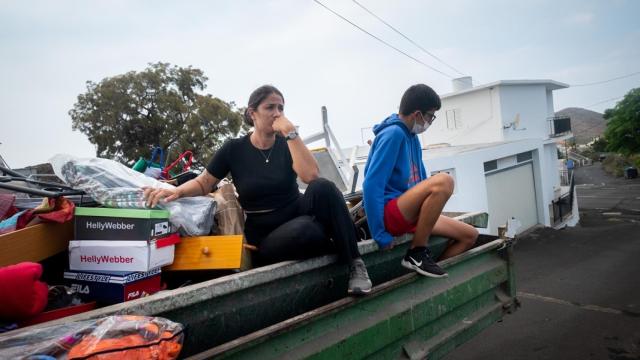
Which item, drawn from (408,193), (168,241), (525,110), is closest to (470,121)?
(525,110)

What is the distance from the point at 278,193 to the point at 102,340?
49.4 inches

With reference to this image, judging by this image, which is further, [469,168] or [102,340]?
[469,168]

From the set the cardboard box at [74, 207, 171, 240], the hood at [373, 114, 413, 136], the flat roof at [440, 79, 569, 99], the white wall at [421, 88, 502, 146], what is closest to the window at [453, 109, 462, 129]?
the white wall at [421, 88, 502, 146]

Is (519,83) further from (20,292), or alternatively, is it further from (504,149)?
(20,292)

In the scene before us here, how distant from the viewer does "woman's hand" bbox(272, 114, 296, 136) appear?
2197 millimetres

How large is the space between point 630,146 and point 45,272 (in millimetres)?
43687

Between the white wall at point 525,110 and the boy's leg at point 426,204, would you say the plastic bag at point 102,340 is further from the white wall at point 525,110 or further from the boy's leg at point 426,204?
the white wall at point 525,110

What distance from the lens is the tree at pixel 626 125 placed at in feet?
105

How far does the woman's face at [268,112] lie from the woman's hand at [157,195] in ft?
2.11

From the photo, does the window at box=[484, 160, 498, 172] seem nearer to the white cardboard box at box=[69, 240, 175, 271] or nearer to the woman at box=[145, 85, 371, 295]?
the woman at box=[145, 85, 371, 295]

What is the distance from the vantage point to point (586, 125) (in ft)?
328

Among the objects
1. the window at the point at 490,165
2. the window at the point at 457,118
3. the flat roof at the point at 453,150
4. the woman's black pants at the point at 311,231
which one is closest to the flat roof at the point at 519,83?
the window at the point at 457,118

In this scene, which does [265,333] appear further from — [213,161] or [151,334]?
[213,161]

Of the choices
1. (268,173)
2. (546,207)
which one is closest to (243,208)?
(268,173)
